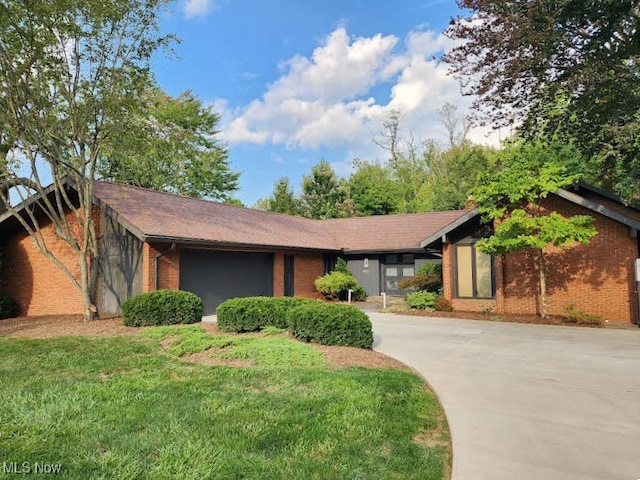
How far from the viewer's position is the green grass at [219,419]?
3324mm

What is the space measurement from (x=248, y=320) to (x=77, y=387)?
440 cm


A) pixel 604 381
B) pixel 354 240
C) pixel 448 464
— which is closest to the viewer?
pixel 448 464

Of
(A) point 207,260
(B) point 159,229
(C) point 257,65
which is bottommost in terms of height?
(A) point 207,260

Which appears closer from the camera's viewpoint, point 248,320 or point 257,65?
point 248,320

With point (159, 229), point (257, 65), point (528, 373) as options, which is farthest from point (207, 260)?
point (528, 373)

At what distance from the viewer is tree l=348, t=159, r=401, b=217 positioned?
36438 mm

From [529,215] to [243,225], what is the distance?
10891mm

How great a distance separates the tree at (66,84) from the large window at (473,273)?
1172cm

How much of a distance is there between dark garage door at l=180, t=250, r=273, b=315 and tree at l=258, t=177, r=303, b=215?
1855 centimetres

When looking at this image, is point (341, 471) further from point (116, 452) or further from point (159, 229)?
point (159, 229)

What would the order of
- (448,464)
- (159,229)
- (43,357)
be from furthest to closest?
(159,229), (43,357), (448,464)

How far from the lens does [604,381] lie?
6008mm

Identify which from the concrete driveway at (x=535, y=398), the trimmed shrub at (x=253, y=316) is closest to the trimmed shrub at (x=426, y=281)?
the concrete driveway at (x=535, y=398)

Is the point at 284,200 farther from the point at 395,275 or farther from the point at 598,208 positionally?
the point at 598,208
